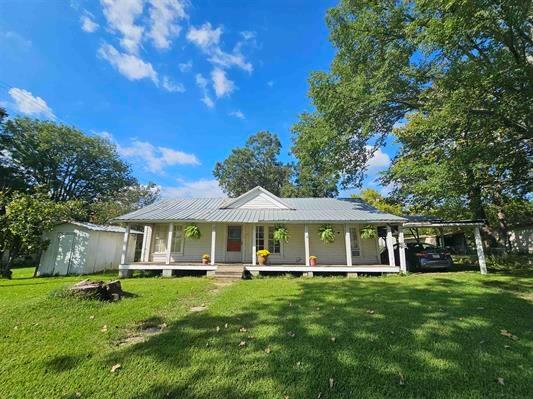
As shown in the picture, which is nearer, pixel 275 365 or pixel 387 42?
pixel 275 365

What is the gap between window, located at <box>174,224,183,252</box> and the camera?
14.9 m

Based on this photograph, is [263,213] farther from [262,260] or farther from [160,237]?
[160,237]

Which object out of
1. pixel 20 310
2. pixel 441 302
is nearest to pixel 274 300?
pixel 441 302

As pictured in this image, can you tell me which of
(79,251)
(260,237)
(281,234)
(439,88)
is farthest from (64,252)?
(439,88)

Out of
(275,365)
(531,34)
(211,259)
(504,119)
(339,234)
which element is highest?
(531,34)

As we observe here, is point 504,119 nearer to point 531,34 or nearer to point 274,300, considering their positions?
point 531,34

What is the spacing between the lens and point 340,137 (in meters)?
13.4

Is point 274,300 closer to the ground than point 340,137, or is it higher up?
→ closer to the ground

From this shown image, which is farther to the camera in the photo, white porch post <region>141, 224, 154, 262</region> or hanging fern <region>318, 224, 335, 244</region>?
Result: white porch post <region>141, 224, 154, 262</region>

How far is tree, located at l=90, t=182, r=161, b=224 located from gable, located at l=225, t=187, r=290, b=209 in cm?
1791

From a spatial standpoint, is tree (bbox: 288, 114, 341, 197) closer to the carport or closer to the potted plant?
the carport

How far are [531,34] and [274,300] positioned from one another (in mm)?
13586

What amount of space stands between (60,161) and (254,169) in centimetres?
2426

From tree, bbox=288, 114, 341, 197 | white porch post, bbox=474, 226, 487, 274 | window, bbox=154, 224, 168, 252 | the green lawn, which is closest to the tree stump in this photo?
the green lawn
